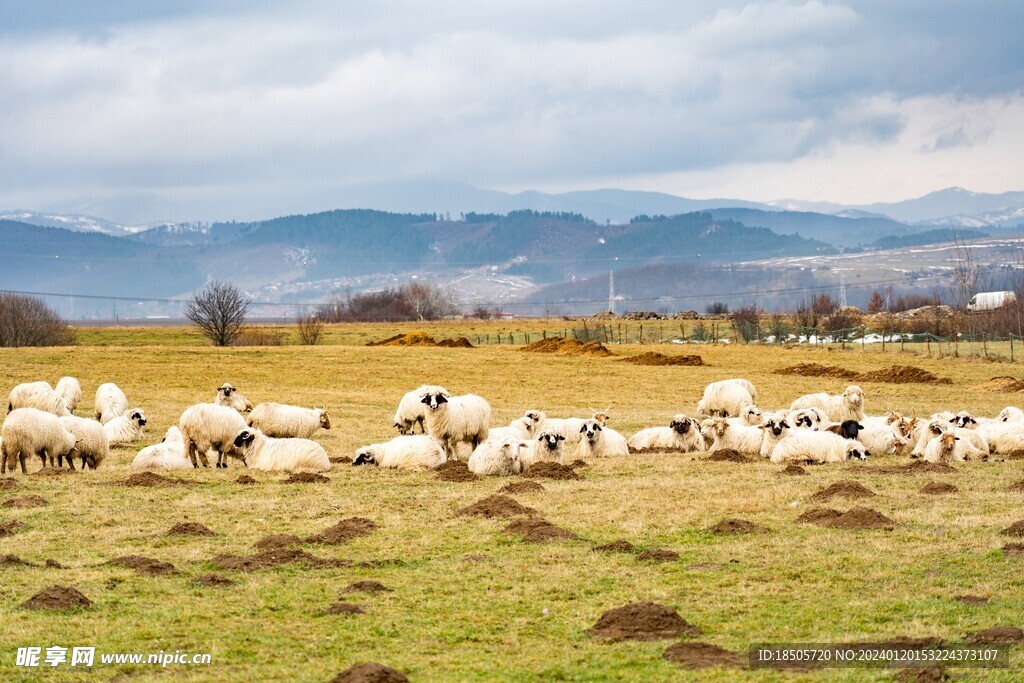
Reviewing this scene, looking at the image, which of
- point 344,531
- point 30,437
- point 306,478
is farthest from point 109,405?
point 344,531

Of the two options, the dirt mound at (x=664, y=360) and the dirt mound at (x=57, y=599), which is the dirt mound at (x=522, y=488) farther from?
the dirt mound at (x=664, y=360)

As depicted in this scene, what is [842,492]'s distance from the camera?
17.0 metres

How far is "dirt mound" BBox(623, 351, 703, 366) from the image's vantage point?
58438 mm

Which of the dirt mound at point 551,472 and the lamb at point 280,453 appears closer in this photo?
the dirt mound at point 551,472

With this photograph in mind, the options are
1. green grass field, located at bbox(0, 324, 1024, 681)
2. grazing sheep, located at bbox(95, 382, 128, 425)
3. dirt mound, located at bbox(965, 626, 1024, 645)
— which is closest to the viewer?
dirt mound, located at bbox(965, 626, 1024, 645)

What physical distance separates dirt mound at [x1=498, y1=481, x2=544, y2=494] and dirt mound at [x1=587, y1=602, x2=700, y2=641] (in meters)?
7.54

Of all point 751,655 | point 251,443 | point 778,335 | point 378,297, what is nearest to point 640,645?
point 751,655

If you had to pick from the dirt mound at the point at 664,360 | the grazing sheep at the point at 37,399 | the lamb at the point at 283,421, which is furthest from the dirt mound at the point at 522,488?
the dirt mound at the point at 664,360

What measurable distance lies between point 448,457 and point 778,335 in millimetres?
57995

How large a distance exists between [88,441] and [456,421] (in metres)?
7.80

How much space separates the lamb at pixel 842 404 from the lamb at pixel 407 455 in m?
11.8

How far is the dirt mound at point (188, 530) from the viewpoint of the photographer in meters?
14.7

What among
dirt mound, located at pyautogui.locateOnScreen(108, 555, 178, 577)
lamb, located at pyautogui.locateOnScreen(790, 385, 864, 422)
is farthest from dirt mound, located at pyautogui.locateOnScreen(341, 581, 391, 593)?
lamb, located at pyautogui.locateOnScreen(790, 385, 864, 422)

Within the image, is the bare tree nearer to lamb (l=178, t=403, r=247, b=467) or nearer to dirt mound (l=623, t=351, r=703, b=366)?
dirt mound (l=623, t=351, r=703, b=366)
